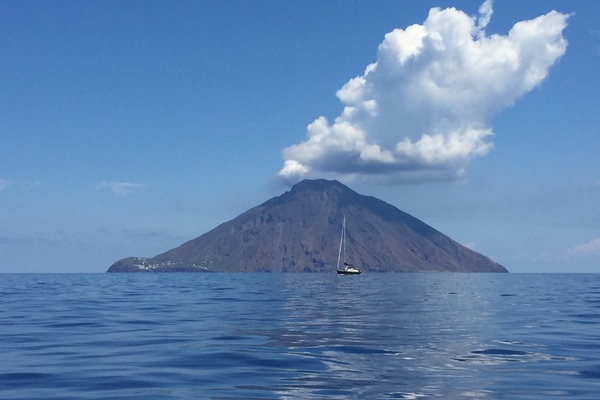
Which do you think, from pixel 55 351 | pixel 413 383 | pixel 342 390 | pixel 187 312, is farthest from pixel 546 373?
pixel 187 312

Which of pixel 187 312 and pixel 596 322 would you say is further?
pixel 187 312

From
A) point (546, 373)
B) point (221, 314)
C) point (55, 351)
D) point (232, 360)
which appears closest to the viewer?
point (546, 373)

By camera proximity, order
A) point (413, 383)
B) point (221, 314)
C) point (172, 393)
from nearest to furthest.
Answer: point (172, 393), point (413, 383), point (221, 314)

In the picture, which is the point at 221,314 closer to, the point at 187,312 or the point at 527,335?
the point at 187,312

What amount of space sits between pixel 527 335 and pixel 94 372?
26.3 meters

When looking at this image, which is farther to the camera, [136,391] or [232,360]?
[232,360]

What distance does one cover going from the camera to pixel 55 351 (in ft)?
96.8

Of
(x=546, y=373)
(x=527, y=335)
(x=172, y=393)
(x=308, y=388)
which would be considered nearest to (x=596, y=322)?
(x=527, y=335)

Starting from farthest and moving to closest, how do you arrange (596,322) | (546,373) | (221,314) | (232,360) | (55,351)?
(221,314)
(596,322)
(55,351)
(232,360)
(546,373)

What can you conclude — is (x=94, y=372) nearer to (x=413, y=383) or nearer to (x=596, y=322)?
(x=413, y=383)

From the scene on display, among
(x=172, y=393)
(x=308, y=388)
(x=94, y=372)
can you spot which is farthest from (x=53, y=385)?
(x=308, y=388)

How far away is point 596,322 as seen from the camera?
45750 mm

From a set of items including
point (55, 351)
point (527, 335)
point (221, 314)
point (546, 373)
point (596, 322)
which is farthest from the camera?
point (221, 314)

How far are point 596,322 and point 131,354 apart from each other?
36.0 meters
